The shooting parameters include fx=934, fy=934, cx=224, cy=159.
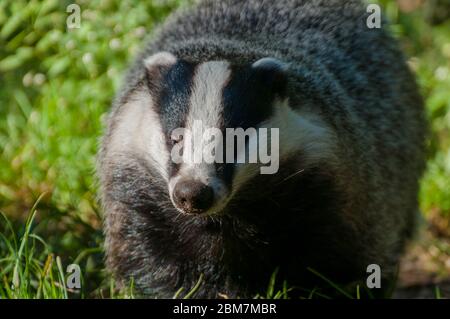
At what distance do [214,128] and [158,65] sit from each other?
23.1 inches

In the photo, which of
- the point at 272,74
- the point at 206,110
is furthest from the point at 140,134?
the point at 272,74

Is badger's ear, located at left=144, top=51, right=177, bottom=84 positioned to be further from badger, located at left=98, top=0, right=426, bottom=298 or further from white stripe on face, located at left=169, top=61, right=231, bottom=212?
white stripe on face, located at left=169, top=61, right=231, bottom=212

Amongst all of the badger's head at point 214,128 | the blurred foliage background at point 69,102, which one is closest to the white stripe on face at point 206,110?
the badger's head at point 214,128

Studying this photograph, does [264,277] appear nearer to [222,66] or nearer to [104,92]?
[222,66]

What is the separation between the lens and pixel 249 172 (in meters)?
3.94

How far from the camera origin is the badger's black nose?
3.63 meters

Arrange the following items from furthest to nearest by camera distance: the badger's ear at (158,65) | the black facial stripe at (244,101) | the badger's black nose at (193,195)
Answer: the badger's ear at (158,65) < the black facial stripe at (244,101) < the badger's black nose at (193,195)

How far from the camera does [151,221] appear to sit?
14.3 feet

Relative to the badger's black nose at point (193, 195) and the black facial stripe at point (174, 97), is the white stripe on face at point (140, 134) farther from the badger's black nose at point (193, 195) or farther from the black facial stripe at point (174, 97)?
the badger's black nose at point (193, 195)

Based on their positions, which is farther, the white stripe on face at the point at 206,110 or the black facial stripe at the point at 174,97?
the black facial stripe at the point at 174,97

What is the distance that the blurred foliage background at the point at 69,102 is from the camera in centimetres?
611

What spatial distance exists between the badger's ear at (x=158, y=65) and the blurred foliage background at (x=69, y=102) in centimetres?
167

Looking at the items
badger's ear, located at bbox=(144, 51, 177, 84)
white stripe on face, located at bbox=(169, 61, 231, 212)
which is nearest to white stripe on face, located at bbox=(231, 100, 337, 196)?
white stripe on face, located at bbox=(169, 61, 231, 212)

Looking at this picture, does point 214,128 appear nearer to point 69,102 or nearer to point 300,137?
point 300,137
